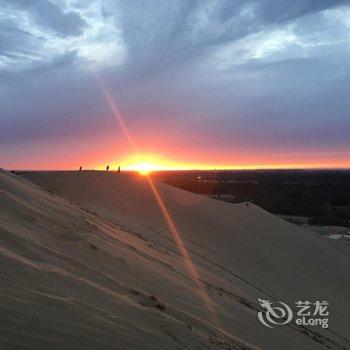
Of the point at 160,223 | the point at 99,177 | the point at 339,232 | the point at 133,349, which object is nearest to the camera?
the point at 133,349

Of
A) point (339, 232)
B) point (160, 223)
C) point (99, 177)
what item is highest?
point (339, 232)

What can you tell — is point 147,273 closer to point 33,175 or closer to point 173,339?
point 173,339

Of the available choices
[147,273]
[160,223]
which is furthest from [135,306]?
[160,223]

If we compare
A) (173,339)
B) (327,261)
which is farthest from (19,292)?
(327,261)

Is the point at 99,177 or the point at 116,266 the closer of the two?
the point at 116,266

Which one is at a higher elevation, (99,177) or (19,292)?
(99,177)

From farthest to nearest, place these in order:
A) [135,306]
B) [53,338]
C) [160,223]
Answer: [160,223], [135,306], [53,338]

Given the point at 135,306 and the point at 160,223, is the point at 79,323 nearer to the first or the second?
the point at 135,306
